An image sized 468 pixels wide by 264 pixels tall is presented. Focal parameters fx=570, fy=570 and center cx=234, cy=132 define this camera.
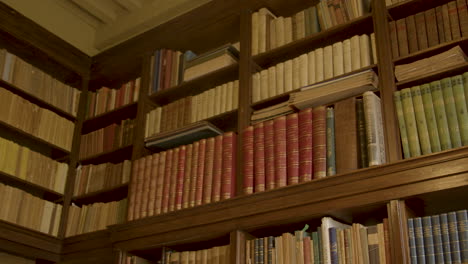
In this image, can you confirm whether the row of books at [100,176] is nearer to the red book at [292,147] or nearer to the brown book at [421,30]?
the red book at [292,147]

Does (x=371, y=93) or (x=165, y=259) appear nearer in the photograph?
(x=371, y=93)

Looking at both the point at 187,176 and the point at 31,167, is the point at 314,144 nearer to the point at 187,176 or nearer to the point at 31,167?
the point at 187,176

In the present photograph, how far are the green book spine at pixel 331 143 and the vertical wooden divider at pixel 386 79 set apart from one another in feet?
0.78

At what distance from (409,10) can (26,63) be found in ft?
8.26

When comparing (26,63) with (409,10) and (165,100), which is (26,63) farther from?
(409,10)

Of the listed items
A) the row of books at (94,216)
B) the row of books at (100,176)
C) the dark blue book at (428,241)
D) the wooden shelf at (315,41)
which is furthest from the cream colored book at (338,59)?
the row of books at (94,216)

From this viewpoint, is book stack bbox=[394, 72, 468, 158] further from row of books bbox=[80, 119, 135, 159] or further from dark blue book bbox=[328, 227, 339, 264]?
row of books bbox=[80, 119, 135, 159]

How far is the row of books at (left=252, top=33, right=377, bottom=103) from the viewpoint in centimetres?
281

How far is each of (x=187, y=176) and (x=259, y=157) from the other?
0.49 m

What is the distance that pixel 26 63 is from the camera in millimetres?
3885

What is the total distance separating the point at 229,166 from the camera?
2971 millimetres

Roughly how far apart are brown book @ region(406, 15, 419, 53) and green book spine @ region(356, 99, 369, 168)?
0.35m

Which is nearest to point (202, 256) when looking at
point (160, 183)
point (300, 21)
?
point (160, 183)

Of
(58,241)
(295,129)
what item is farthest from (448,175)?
(58,241)
